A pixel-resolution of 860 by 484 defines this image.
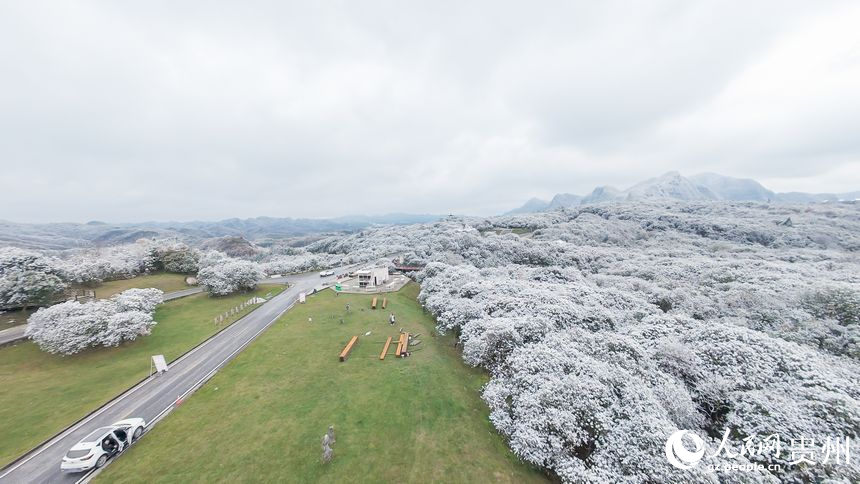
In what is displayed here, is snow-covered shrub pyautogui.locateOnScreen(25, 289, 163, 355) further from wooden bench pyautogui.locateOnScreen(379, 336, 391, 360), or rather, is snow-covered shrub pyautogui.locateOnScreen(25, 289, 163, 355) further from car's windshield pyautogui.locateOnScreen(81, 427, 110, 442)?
wooden bench pyautogui.locateOnScreen(379, 336, 391, 360)

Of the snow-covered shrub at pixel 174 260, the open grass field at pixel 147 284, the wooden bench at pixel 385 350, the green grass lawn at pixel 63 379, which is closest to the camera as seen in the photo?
the green grass lawn at pixel 63 379

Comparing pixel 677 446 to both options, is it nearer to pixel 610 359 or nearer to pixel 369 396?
pixel 610 359

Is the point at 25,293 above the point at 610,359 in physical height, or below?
above

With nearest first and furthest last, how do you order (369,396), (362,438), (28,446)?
(28,446)
(362,438)
(369,396)

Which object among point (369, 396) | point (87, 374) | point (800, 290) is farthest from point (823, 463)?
point (87, 374)

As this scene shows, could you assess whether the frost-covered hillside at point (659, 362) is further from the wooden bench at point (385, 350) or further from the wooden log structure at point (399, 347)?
the wooden bench at point (385, 350)

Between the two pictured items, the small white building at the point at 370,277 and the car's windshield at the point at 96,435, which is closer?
the car's windshield at the point at 96,435

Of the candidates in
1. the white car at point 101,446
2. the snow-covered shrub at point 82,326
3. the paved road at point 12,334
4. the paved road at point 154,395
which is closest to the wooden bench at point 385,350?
the paved road at point 154,395
